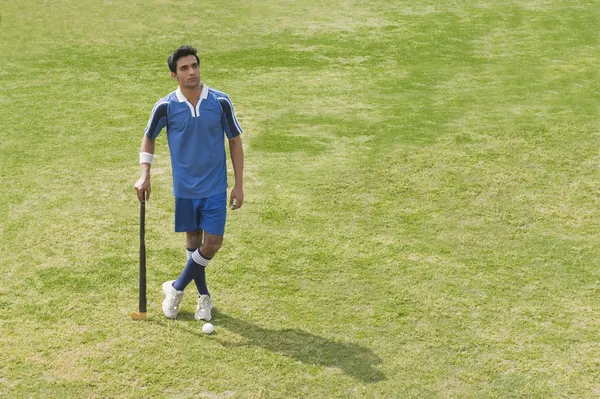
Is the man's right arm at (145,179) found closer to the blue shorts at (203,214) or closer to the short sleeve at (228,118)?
the blue shorts at (203,214)

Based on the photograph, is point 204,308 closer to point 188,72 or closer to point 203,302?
point 203,302

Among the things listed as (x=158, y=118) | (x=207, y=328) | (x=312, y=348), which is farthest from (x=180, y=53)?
(x=312, y=348)

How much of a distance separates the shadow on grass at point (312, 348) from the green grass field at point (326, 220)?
2 cm

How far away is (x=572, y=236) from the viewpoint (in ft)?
28.6

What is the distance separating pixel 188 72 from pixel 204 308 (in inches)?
78.2

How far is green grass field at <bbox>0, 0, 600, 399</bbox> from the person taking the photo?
650 cm

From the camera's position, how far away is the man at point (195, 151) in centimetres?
664

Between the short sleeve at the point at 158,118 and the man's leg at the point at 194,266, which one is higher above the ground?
the short sleeve at the point at 158,118

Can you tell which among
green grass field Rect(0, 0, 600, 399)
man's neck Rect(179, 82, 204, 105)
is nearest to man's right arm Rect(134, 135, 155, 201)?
man's neck Rect(179, 82, 204, 105)

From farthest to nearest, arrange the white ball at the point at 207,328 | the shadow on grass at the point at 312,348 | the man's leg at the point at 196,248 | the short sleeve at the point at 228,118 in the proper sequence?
the man's leg at the point at 196,248
the white ball at the point at 207,328
the short sleeve at the point at 228,118
the shadow on grass at the point at 312,348

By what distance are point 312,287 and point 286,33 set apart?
9987 millimetres

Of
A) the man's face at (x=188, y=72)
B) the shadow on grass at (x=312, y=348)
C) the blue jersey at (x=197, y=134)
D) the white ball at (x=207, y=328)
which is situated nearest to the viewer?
the shadow on grass at (x=312, y=348)

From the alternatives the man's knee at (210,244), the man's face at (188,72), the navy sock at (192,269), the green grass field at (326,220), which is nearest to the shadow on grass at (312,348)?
the green grass field at (326,220)

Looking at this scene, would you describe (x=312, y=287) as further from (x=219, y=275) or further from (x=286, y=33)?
(x=286, y=33)
